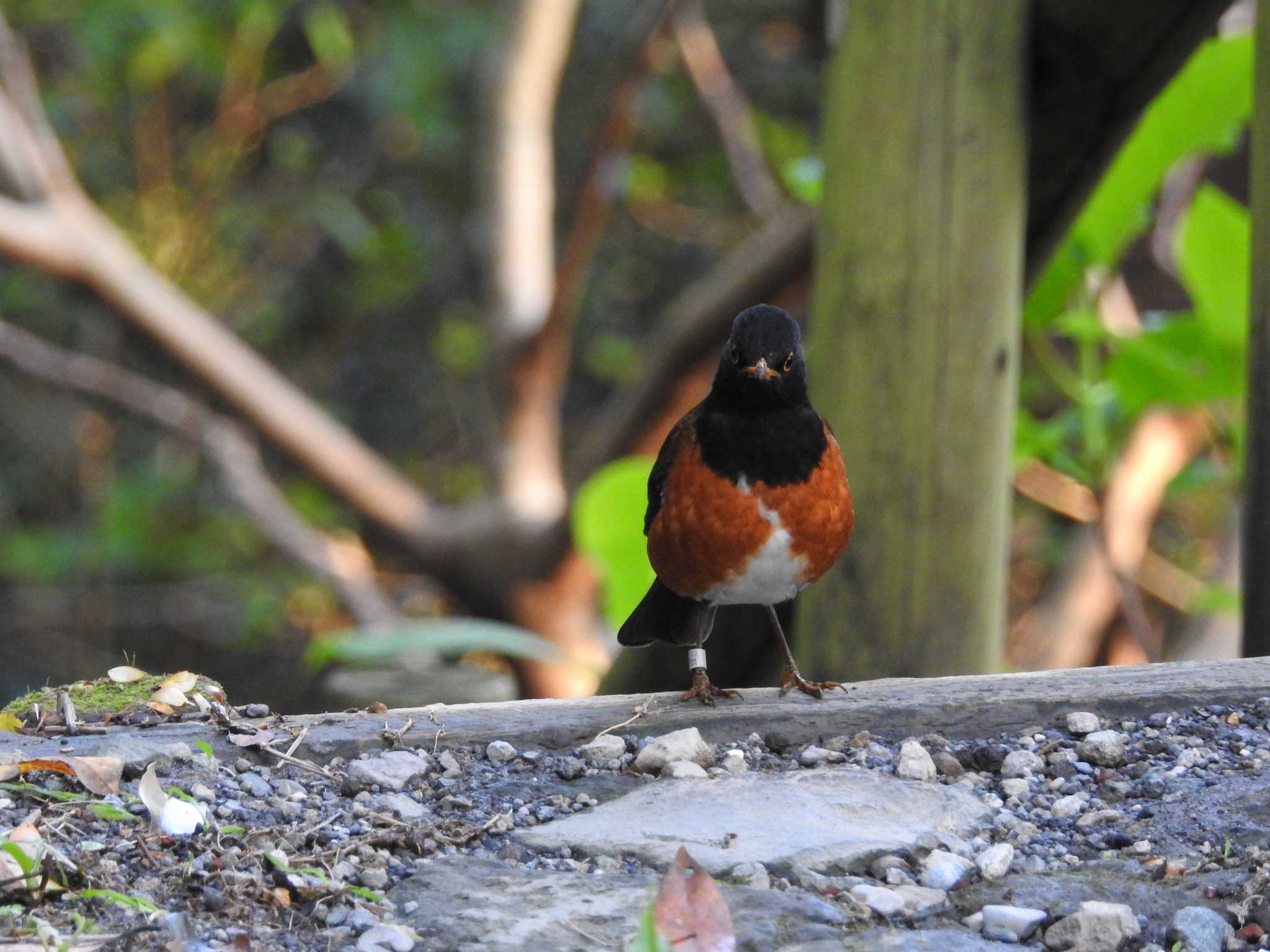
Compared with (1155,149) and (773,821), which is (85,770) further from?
(1155,149)

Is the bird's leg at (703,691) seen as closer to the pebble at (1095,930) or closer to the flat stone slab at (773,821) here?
the flat stone slab at (773,821)

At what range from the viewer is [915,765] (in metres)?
1.90

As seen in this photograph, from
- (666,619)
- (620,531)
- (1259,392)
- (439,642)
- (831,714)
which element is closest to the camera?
(831,714)

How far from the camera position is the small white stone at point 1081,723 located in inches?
78.2

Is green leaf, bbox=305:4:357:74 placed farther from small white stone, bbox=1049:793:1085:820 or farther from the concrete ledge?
small white stone, bbox=1049:793:1085:820

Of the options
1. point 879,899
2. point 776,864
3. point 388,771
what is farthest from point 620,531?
point 879,899

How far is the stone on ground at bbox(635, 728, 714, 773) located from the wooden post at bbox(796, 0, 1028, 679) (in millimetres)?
733

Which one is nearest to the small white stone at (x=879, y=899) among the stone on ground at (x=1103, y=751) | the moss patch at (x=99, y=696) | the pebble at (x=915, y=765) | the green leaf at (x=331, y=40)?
the pebble at (x=915, y=765)

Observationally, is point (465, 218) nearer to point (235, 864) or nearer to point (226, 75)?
point (226, 75)

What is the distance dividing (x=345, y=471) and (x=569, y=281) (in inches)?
38.4

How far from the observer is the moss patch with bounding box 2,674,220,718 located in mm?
2023

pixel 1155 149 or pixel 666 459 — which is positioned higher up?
pixel 1155 149

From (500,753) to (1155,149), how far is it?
222 cm

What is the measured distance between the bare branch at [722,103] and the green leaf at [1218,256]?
1815 mm
